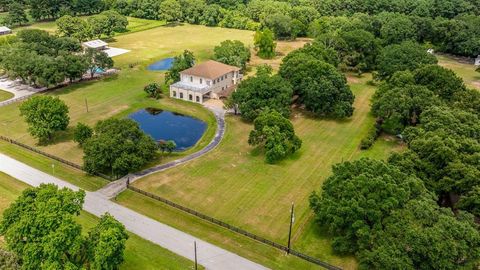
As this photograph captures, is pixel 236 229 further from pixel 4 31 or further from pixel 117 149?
pixel 4 31

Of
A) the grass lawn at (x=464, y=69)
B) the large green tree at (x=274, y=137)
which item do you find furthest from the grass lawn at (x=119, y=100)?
the grass lawn at (x=464, y=69)

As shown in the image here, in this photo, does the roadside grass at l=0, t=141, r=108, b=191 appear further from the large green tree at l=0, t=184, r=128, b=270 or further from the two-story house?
the two-story house

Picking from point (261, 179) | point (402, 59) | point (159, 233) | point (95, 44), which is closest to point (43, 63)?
point (95, 44)

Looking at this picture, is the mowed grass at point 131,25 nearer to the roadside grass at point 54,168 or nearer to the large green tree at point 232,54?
the large green tree at point 232,54

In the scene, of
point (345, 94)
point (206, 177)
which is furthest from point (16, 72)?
point (345, 94)

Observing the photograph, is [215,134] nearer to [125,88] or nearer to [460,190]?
[125,88]

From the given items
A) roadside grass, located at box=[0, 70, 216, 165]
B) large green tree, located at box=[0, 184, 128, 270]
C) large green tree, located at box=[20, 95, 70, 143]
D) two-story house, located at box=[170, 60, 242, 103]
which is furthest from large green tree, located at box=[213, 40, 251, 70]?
large green tree, located at box=[0, 184, 128, 270]

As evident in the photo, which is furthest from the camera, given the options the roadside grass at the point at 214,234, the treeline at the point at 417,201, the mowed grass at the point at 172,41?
the mowed grass at the point at 172,41
